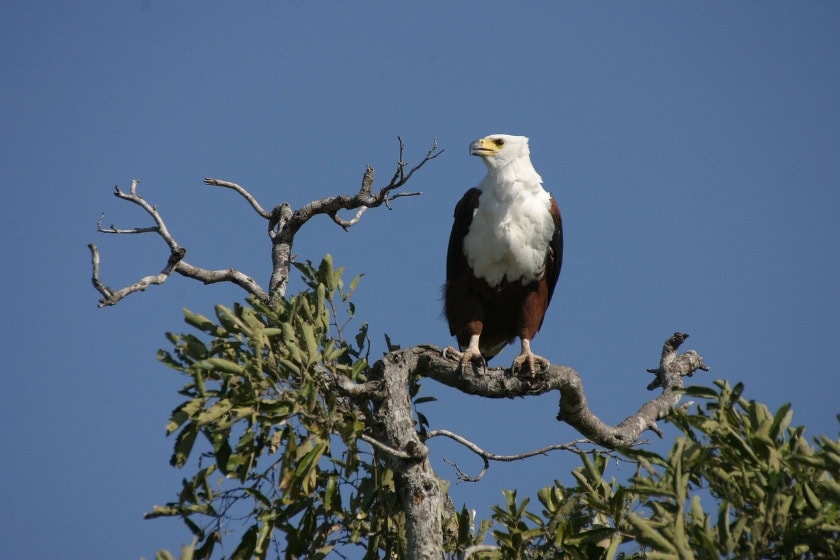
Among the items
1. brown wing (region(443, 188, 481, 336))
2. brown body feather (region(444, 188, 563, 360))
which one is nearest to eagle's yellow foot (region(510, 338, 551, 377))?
brown body feather (region(444, 188, 563, 360))

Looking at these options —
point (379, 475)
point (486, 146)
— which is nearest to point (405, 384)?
point (379, 475)

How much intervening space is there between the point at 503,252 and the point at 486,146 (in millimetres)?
855

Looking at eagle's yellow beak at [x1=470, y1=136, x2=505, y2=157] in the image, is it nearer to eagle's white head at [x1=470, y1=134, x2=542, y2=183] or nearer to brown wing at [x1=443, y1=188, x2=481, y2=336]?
eagle's white head at [x1=470, y1=134, x2=542, y2=183]

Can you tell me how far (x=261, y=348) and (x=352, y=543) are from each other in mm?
1079

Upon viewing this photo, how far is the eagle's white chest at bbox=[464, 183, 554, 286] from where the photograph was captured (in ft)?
19.5

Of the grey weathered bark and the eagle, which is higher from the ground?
the eagle

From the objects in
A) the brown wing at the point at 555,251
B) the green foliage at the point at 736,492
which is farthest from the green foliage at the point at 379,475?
the brown wing at the point at 555,251

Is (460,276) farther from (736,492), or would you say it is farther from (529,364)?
(736,492)

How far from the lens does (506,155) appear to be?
20.6 feet

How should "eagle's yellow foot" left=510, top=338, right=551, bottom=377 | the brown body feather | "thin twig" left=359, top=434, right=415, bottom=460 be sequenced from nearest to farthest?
"thin twig" left=359, top=434, right=415, bottom=460
"eagle's yellow foot" left=510, top=338, right=551, bottom=377
the brown body feather

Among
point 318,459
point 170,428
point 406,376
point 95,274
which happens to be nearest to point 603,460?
point 406,376

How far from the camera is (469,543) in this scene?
448cm

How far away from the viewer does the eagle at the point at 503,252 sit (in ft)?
19.6

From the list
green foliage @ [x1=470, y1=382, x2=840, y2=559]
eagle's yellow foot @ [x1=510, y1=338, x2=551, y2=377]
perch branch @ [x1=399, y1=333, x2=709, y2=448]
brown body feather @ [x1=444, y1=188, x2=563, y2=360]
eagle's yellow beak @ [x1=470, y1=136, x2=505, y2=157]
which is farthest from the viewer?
eagle's yellow beak @ [x1=470, y1=136, x2=505, y2=157]
